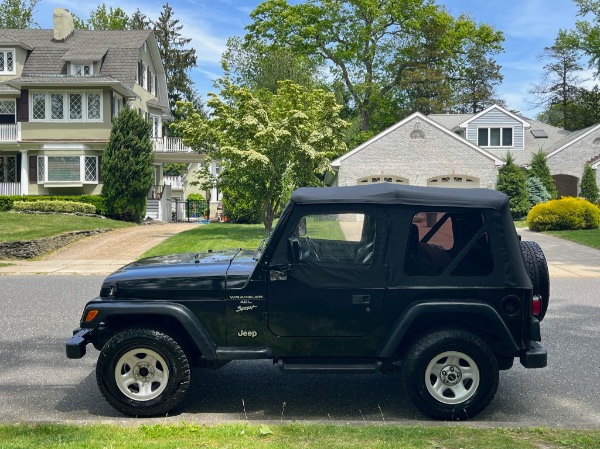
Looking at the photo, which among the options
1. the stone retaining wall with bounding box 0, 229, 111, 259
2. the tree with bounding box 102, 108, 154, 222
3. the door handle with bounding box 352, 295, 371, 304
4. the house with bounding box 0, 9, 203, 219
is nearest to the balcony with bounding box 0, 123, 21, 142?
the house with bounding box 0, 9, 203, 219

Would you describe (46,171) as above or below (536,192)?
above

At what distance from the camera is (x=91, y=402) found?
6.01 metres

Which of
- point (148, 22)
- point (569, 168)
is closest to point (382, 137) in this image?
point (569, 168)

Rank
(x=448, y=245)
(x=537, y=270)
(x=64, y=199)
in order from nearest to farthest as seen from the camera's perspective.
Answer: (x=448, y=245)
(x=537, y=270)
(x=64, y=199)

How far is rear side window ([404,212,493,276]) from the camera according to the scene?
5.57 m

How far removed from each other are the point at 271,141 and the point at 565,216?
13343mm

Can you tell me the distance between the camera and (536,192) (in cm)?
3709

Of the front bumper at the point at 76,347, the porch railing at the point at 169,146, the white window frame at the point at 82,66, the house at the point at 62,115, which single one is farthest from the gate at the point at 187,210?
the front bumper at the point at 76,347

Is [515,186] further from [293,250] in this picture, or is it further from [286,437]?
[286,437]

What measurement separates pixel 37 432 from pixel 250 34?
5155cm

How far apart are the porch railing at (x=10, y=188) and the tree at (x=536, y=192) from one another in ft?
88.8

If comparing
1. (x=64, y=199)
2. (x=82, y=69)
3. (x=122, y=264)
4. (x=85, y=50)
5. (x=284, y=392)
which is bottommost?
(x=284, y=392)

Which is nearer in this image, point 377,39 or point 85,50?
point 85,50

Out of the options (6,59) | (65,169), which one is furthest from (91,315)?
(6,59)
